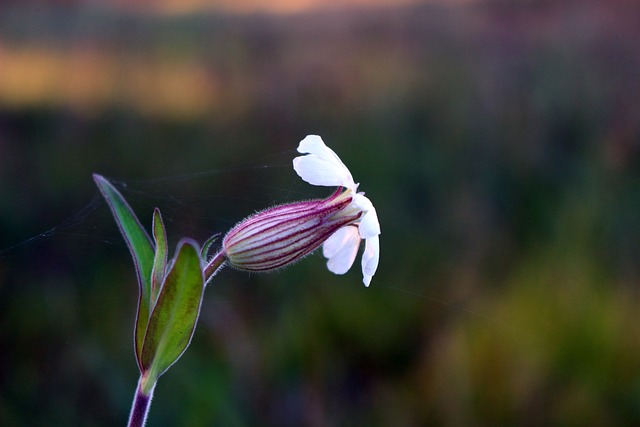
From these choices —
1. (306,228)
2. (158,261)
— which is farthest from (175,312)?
(306,228)

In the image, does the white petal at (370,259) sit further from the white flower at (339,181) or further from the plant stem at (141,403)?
the plant stem at (141,403)

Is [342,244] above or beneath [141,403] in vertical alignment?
above

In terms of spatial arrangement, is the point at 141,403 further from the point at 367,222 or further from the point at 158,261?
the point at 367,222

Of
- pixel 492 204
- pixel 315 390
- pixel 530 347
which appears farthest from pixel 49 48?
pixel 530 347

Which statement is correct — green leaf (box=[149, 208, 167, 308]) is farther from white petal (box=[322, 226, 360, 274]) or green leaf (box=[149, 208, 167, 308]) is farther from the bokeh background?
the bokeh background

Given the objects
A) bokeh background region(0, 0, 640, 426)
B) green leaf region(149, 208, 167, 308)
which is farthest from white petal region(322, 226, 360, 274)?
bokeh background region(0, 0, 640, 426)

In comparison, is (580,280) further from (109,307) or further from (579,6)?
(579,6)
